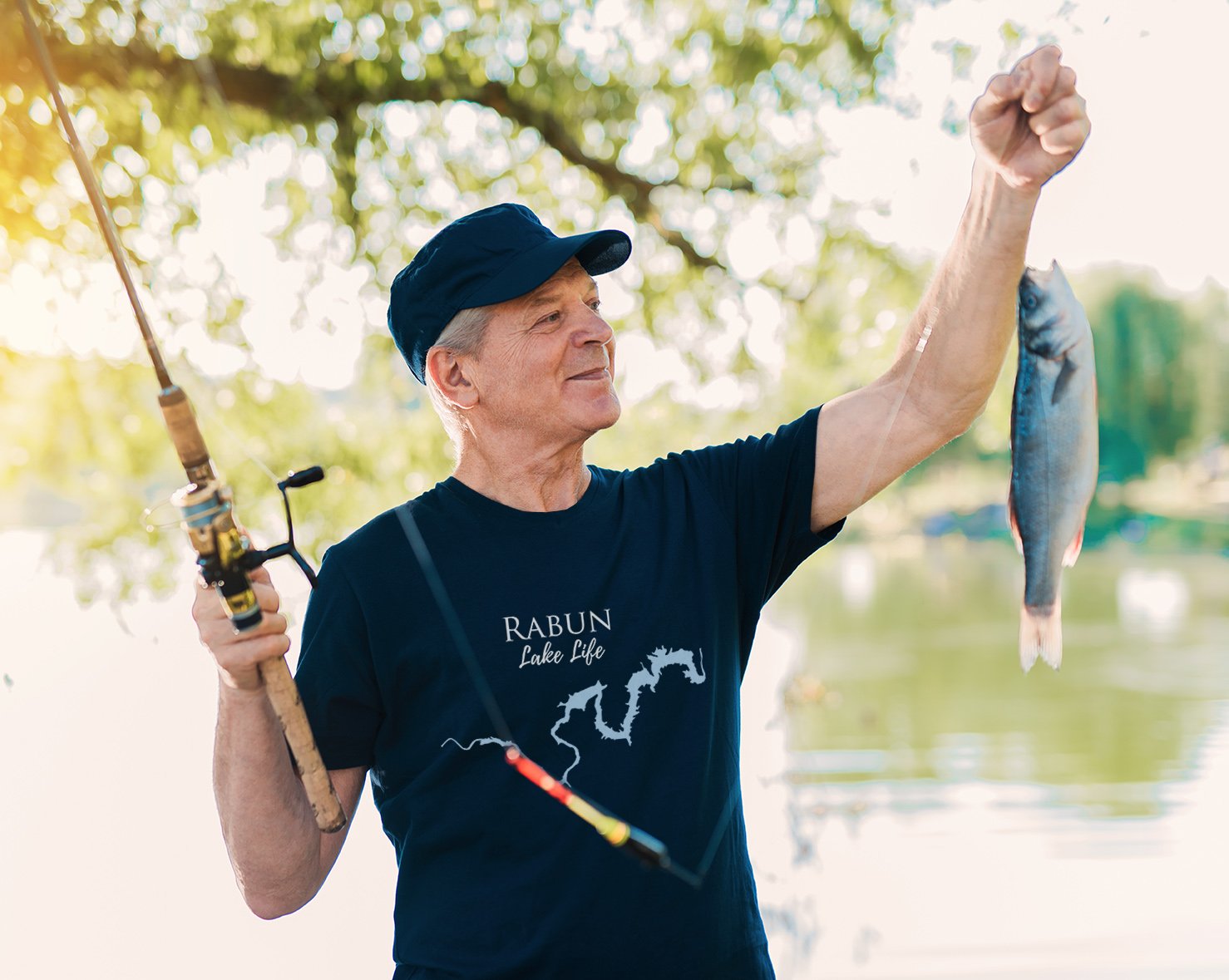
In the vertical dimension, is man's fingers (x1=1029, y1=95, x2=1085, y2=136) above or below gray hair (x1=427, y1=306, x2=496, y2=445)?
below

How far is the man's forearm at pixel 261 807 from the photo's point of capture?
167 cm

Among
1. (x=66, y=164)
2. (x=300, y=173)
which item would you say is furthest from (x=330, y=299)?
(x=66, y=164)

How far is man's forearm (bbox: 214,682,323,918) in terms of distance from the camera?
1.67 meters

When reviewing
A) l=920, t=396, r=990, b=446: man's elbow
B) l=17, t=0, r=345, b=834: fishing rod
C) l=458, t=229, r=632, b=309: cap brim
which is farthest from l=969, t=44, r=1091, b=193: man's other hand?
l=17, t=0, r=345, b=834: fishing rod

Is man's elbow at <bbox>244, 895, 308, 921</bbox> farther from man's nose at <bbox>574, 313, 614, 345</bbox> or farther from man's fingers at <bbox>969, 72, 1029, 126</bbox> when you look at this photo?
man's fingers at <bbox>969, 72, 1029, 126</bbox>

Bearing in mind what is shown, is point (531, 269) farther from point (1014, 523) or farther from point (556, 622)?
point (1014, 523)

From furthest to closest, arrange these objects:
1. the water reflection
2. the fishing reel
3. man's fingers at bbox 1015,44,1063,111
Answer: the water reflection, the fishing reel, man's fingers at bbox 1015,44,1063,111

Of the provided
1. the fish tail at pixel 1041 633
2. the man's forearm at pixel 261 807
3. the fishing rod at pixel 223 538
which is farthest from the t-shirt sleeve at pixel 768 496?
the man's forearm at pixel 261 807

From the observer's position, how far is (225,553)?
1568mm

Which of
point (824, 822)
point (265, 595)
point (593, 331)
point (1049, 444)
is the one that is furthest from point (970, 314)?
point (824, 822)

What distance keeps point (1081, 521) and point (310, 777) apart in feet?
3.79

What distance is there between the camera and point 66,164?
4828 millimetres

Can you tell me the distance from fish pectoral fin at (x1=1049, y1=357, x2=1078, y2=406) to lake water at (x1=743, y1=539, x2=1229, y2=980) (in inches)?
183

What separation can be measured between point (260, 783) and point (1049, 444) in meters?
1.23
